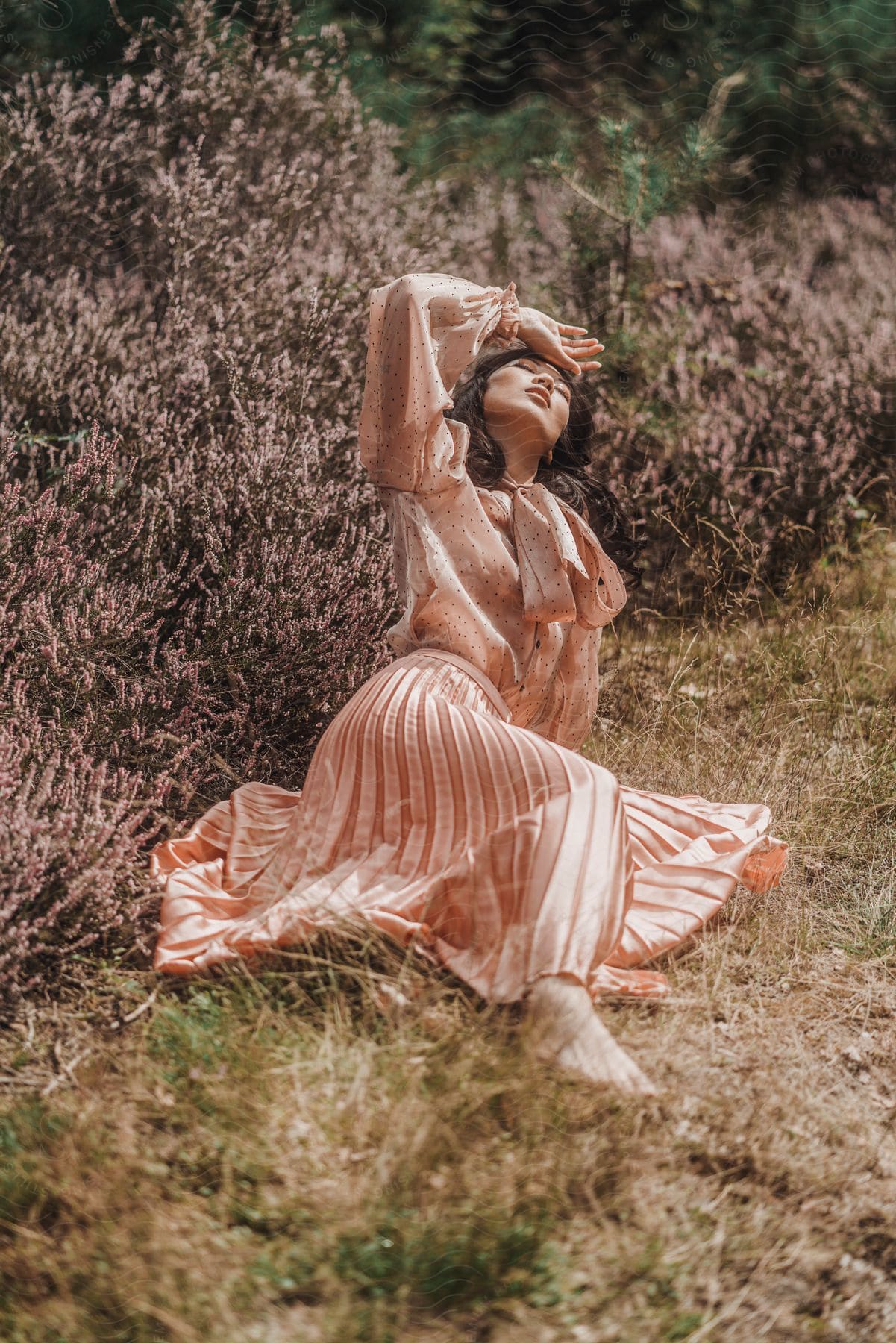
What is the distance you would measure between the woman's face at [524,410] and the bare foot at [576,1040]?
1096mm

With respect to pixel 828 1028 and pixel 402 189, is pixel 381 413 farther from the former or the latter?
pixel 402 189

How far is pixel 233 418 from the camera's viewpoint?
3.70 meters

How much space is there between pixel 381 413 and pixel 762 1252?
1.50m

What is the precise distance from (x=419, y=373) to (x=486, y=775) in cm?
74

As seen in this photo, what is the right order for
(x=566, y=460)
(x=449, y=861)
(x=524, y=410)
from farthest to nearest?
(x=566, y=460), (x=524, y=410), (x=449, y=861)

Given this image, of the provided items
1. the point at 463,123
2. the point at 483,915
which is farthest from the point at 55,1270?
the point at 463,123

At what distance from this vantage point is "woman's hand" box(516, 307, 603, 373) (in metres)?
2.49

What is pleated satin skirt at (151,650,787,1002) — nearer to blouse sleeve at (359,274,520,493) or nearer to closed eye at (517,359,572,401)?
blouse sleeve at (359,274,520,493)

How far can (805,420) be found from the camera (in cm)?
420

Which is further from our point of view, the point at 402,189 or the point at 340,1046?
the point at 402,189

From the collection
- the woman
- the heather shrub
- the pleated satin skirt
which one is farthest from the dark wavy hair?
the heather shrub

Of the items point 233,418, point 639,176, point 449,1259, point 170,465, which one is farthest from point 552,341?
point 639,176

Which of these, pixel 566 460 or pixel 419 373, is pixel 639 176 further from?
pixel 419 373

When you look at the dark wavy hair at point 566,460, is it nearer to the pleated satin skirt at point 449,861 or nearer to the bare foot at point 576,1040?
the pleated satin skirt at point 449,861
